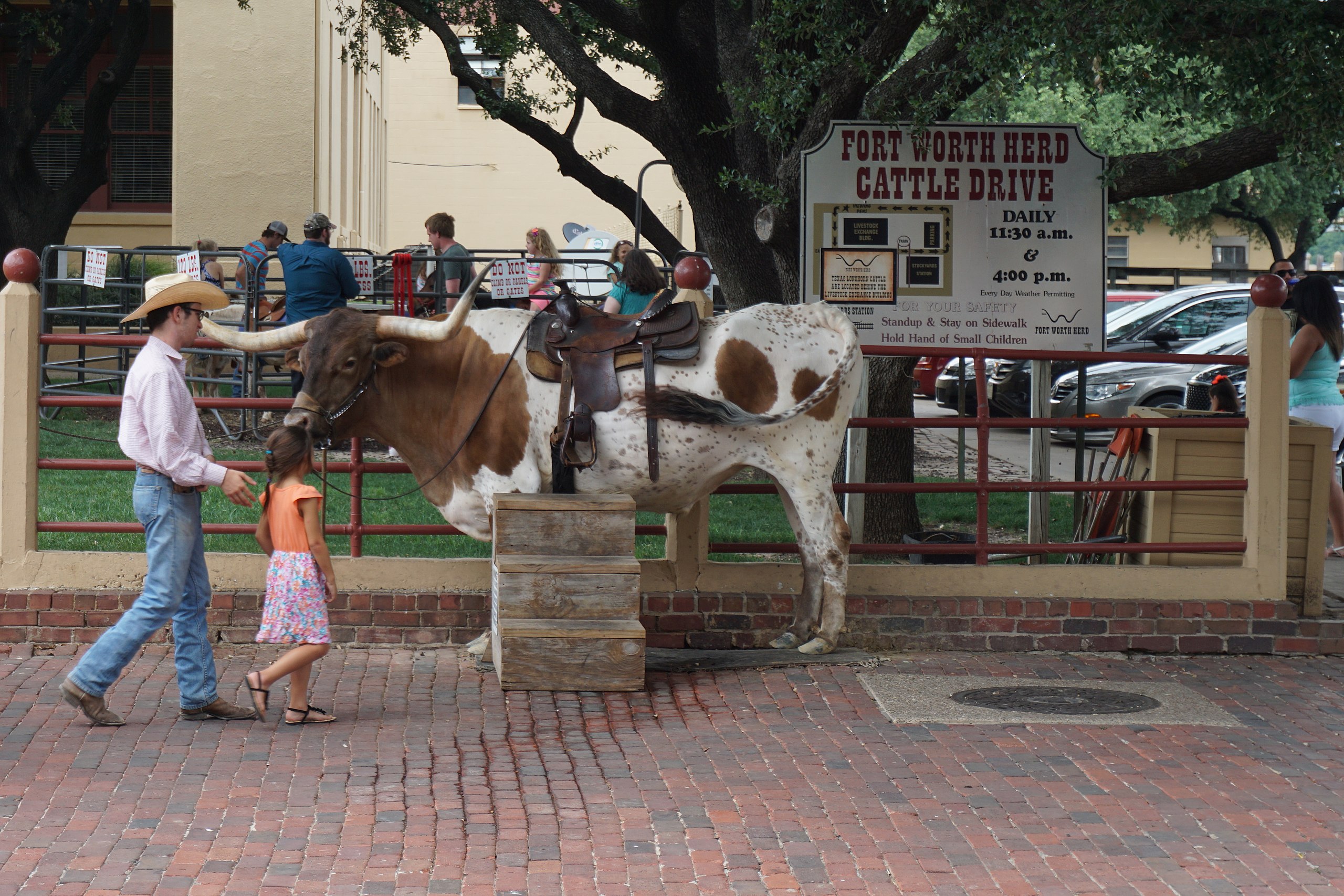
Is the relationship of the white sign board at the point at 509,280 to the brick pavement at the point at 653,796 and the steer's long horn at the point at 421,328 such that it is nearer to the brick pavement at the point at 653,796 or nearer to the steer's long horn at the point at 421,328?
the steer's long horn at the point at 421,328

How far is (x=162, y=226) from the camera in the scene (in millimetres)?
24312

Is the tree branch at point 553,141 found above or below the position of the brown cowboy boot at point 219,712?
above

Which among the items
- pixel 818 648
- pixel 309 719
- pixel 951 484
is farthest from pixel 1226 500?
pixel 309 719

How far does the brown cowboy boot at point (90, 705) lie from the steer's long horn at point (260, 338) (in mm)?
1839

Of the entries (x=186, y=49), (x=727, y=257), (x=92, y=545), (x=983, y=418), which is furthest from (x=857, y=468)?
(x=186, y=49)

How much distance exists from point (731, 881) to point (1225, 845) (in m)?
1.82

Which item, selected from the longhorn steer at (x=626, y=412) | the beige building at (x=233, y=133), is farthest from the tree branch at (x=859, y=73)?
the beige building at (x=233, y=133)

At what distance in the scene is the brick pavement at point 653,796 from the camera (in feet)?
16.6

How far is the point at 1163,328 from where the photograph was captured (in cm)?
2027

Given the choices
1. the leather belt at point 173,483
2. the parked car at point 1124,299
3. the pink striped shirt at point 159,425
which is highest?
the parked car at point 1124,299

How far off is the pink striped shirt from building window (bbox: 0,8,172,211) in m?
19.3

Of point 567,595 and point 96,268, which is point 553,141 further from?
point 567,595

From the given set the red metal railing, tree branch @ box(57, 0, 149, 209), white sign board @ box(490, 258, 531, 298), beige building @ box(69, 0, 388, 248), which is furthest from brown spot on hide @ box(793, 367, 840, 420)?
beige building @ box(69, 0, 388, 248)

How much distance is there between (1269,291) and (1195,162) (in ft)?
4.38
